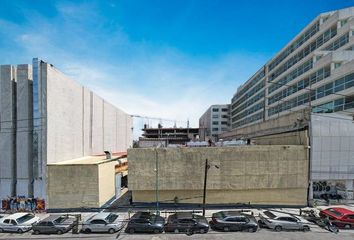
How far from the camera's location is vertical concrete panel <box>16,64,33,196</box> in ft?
91.0

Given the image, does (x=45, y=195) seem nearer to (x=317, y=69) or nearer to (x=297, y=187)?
(x=297, y=187)

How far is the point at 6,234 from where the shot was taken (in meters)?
21.4

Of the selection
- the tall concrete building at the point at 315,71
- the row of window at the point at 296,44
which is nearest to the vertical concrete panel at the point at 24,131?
the tall concrete building at the point at 315,71

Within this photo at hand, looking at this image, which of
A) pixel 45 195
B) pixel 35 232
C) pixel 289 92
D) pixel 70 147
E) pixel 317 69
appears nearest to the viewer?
pixel 35 232

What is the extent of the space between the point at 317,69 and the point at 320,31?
8900 millimetres

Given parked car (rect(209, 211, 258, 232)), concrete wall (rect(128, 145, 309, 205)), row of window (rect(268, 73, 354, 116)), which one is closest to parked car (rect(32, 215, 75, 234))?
concrete wall (rect(128, 145, 309, 205))

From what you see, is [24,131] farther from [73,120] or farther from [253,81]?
[253,81]

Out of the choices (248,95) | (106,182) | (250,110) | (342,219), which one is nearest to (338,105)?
(342,219)

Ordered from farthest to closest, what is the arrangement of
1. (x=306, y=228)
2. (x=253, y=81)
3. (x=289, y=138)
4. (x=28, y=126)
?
(x=253, y=81) → (x=289, y=138) → (x=28, y=126) → (x=306, y=228)

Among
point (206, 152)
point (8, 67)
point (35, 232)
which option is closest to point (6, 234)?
point (35, 232)

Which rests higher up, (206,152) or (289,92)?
A: (289,92)

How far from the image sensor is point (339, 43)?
4528 cm

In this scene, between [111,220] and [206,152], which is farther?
[206,152]

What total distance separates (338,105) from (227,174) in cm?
2587
